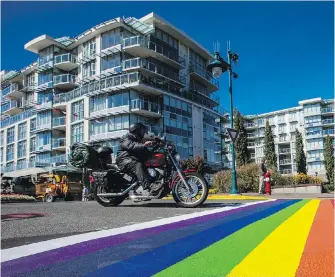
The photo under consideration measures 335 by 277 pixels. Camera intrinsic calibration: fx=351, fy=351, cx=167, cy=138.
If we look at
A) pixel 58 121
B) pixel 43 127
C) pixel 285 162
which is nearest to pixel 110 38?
pixel 58 121

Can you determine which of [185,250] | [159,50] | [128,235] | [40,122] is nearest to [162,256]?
[185,250]

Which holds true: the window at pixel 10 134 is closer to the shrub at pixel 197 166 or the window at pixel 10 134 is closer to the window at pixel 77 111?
the window at pixel 77 111

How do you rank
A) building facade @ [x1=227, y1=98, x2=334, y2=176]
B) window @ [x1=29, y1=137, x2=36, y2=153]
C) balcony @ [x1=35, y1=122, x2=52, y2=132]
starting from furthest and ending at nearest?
building facade @ [x1=227, y1=98, x2=334, y2=176], window @ [x1=29, y1=137, x2=36, y2=153], balcony @ [x1=35, y1=122, x2=52, y2=132]

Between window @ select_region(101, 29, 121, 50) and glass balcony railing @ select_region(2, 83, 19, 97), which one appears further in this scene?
glass balcony railing @ select_region(2, 83, 19, 97)

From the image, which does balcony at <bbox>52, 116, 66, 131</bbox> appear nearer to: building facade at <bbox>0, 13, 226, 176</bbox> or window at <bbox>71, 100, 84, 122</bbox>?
building facade at <bbox>0, 13, 226, 176</bbox>

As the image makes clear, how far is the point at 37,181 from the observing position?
969 inches

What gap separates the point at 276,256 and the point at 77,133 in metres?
44.0

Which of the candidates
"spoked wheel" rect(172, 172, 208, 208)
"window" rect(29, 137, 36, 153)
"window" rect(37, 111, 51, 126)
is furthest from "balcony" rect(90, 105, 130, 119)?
"spoked wheel" rect(172, 172, 208, 208)

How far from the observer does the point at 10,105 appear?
61.8m

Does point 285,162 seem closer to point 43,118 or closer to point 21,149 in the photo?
point 43,118

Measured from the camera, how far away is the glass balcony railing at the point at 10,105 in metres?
60.4

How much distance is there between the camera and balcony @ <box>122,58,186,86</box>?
40562 millimetres

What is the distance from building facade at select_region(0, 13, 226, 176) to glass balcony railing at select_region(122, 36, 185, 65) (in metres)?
0.12

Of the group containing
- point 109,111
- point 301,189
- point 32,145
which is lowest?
point 301,189
